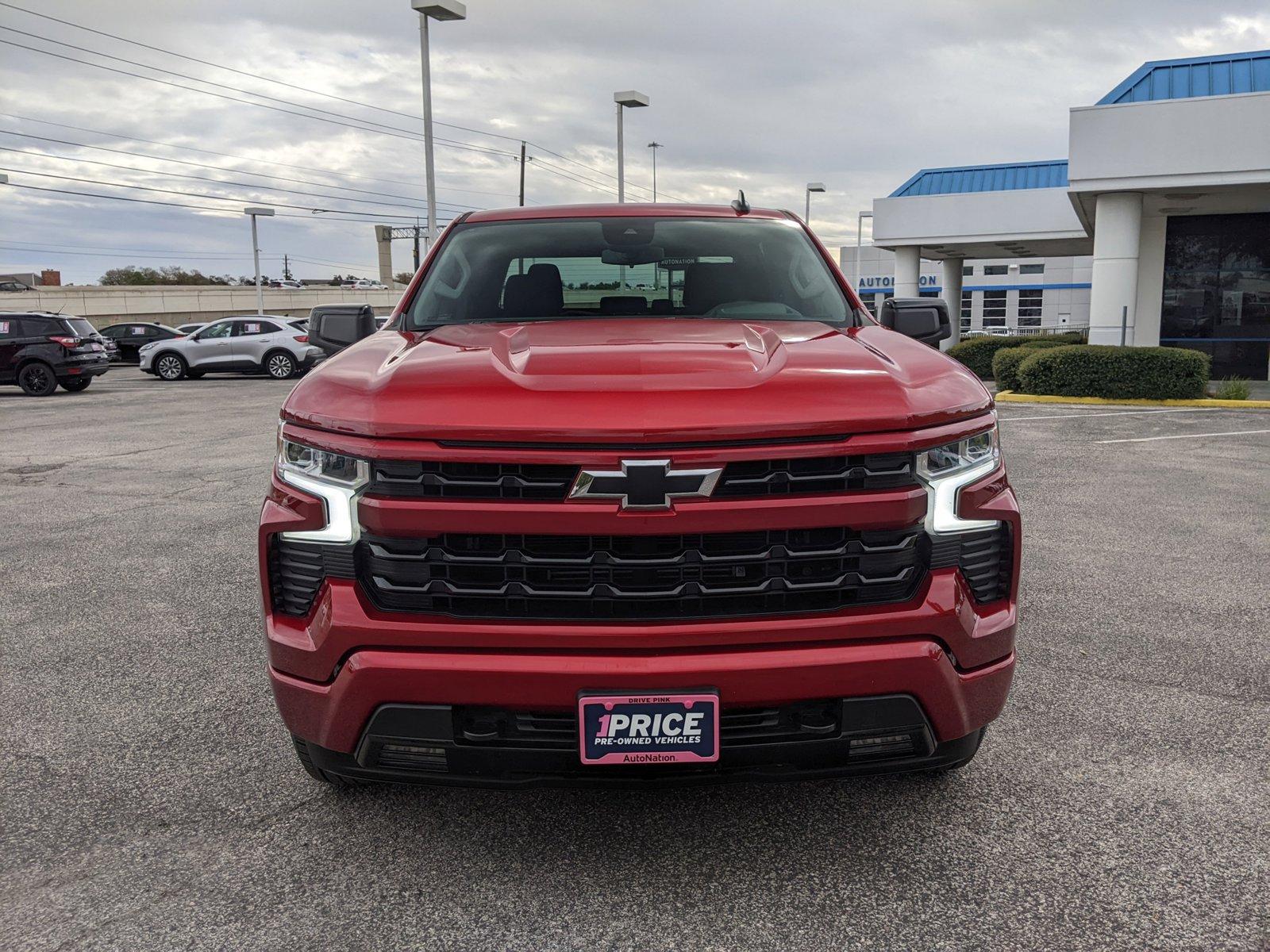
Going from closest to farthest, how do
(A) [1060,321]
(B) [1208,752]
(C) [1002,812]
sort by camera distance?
(C) [1002,812] → (B) [1208,752] → (A) [1060,321]

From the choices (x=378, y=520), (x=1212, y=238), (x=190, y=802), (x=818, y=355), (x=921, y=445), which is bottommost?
(x=190, y=802)

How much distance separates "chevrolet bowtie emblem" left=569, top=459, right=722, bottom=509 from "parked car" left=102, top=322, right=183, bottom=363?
31727mm

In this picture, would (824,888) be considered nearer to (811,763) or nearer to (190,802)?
(811,763)

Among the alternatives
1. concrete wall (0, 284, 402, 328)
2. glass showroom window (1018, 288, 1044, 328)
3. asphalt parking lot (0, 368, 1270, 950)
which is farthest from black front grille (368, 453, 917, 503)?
glass showroom window (1018, 288, 1044, 328)

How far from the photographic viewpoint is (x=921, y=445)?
2.41 meters

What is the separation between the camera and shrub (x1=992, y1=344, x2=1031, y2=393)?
60.1 feet

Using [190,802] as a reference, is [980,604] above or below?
above

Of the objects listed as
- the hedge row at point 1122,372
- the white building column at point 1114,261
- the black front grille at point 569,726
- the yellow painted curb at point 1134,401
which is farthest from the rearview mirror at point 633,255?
the white building column at point 1114,261

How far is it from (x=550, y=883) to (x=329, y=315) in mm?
2262

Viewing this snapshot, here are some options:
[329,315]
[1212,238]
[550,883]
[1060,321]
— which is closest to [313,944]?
[550,883]

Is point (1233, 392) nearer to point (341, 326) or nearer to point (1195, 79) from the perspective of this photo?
point (1195, 79)

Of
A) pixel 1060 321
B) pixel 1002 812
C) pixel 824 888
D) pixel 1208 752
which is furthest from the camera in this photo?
pixel 1060 321

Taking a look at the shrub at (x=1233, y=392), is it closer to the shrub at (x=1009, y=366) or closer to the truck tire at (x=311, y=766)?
the shrub at (x=1009, y=366)

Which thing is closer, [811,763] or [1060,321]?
[811,763]
